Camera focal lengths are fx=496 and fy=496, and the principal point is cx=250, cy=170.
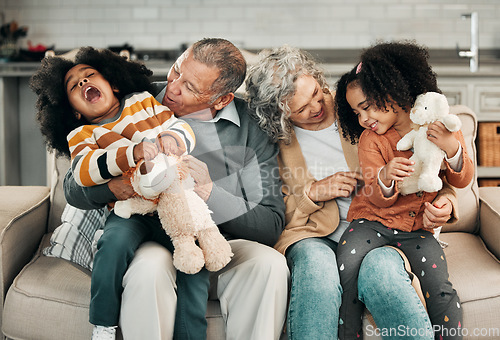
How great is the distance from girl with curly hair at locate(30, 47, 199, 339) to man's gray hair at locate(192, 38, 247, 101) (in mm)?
164

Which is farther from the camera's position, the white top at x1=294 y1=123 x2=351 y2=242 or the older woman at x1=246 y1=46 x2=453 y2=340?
the white top at x1=294 y1=123 x2=351 y2=242

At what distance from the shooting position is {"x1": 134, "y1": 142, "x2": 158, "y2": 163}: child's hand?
1.25 metres

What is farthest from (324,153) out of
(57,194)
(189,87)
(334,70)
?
(334,70)

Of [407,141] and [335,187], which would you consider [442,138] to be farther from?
[335,187]

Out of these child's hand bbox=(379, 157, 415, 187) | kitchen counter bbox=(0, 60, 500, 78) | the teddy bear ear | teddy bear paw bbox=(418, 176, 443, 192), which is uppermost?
kitchen counter bbox=(0, 60, 500, 78)

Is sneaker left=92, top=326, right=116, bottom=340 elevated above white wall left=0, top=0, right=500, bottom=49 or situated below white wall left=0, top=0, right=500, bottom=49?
below

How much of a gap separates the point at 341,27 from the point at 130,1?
149cm

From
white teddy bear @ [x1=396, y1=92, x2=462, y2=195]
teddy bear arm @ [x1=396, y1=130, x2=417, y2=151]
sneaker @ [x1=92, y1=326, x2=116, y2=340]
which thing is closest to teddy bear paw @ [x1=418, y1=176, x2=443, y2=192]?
white teddy bear @ [x1=396, y1=92, x2=462, y2=195]

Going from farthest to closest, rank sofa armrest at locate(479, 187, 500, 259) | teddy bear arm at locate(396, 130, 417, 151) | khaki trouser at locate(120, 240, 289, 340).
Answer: sofa armrest at locate(479, 187, 500, 259) < teddy bear arm at locate(396, 130, 417, 151) < khaki trouser at locate(120, 240, 289, 340)

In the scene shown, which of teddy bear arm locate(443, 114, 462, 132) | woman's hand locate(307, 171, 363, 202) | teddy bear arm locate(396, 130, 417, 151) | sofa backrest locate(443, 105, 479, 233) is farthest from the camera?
sofa backrest locate(443, 105, 479, 233)

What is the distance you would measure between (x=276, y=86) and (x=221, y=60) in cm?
20

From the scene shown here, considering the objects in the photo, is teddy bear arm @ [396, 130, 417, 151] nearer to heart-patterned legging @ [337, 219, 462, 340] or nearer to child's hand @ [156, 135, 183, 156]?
heart-patterned legging @ [337, 219, 462, 340]

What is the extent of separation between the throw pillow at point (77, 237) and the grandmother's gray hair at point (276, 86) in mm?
583

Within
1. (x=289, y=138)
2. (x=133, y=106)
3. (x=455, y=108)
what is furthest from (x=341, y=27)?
(x=133, y=106)
